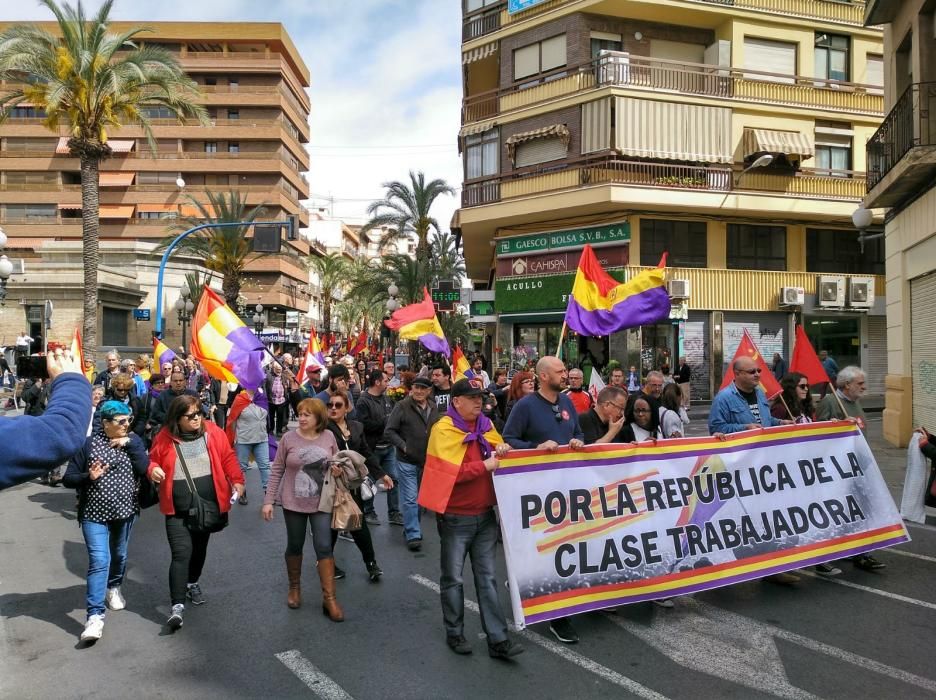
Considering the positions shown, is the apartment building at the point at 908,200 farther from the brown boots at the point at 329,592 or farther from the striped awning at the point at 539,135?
the brown boots at the point at 329,592

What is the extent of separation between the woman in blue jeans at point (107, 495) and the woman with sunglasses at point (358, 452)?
1.57m

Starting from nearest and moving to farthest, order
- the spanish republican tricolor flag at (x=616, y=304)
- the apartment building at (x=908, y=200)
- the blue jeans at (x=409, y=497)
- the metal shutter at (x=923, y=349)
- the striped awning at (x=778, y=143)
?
the blue jeans at (x=409, y=497) < the spanish republican tricolor flag at (x=616, y=304) < the apartment building at (x=908, y=200) < the metal shutter at (x=923, y=349) < the striped awning at (x=778, y=143)

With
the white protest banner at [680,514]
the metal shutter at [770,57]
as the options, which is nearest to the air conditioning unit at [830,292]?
the metal shutter at [770,57]

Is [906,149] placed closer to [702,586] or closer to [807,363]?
[807,363]

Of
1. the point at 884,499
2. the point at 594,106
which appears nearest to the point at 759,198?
the point at 594,106

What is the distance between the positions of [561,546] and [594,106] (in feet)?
66.4

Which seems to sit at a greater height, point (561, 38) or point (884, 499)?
point (561, 38)

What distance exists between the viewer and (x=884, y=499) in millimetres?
6441

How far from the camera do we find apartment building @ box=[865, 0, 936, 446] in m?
12.5

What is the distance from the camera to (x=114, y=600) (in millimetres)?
5559

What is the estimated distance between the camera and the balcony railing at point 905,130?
1241 cm

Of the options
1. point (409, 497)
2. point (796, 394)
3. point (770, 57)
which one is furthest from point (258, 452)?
point (770, 57)

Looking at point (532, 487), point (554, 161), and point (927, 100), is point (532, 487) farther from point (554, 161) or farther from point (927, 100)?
point (554, 161)

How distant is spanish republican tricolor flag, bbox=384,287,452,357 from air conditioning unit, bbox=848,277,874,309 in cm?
1734
